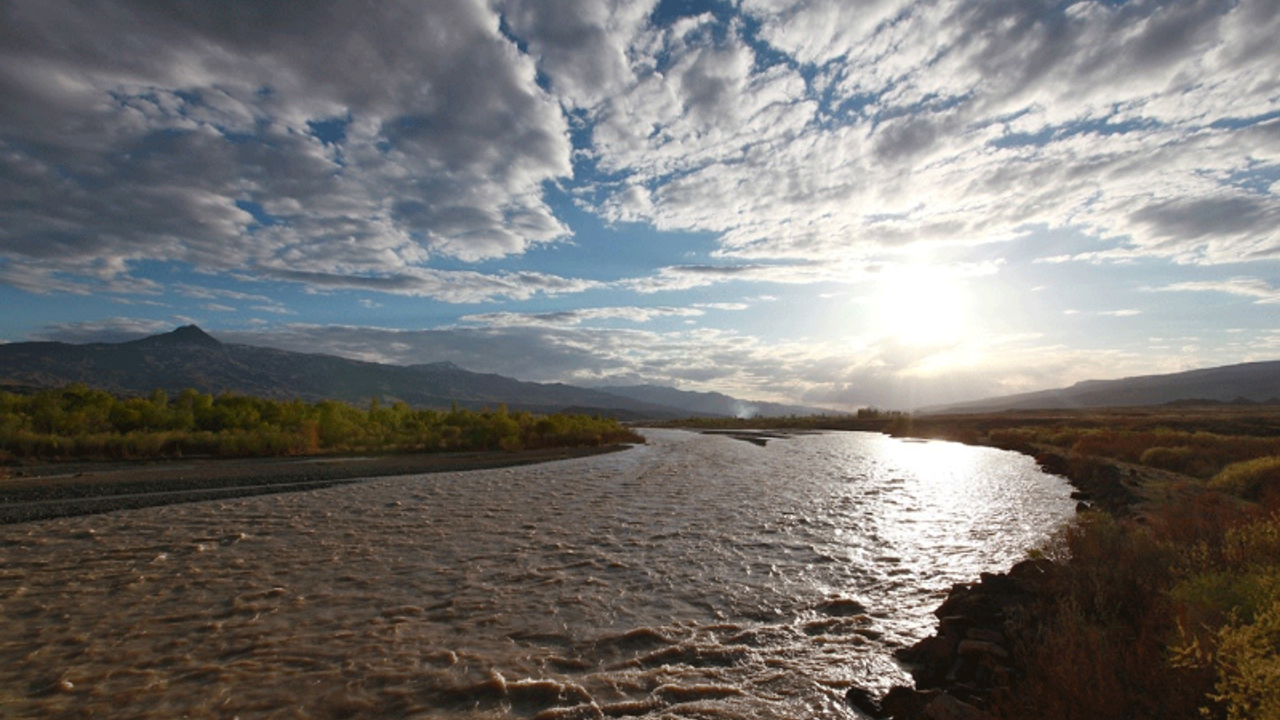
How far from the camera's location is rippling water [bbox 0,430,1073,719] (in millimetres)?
7828

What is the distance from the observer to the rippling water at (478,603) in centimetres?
783

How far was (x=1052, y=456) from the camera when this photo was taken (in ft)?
124

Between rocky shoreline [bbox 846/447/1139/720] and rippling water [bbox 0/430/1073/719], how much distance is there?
1.62 feet

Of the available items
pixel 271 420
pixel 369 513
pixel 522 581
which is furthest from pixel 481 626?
pixel 271 420

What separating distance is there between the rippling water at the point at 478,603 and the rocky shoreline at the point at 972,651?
492 millimetres

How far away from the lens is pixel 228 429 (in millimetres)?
43344

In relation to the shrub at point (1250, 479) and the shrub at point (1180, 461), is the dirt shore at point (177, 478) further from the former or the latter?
the shrub at point (1180, 461)

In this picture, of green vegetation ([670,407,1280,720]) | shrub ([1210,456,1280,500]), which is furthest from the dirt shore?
shrub ([1210,456,1280,500])

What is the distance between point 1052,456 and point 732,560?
32808mm

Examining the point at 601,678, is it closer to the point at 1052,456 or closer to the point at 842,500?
the point at 842,500

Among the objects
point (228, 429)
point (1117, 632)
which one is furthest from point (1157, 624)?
point (228, 429)

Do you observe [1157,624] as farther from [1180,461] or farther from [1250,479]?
[1180,461]

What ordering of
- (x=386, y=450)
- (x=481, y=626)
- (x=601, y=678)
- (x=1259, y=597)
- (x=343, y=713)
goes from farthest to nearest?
1. (x=386, y=450)
2. (x=481, y=626)
3. (x=601, y=678)
4. (x=343, y=713)
5. (x=1259, y=597)

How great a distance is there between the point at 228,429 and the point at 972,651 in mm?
48213
